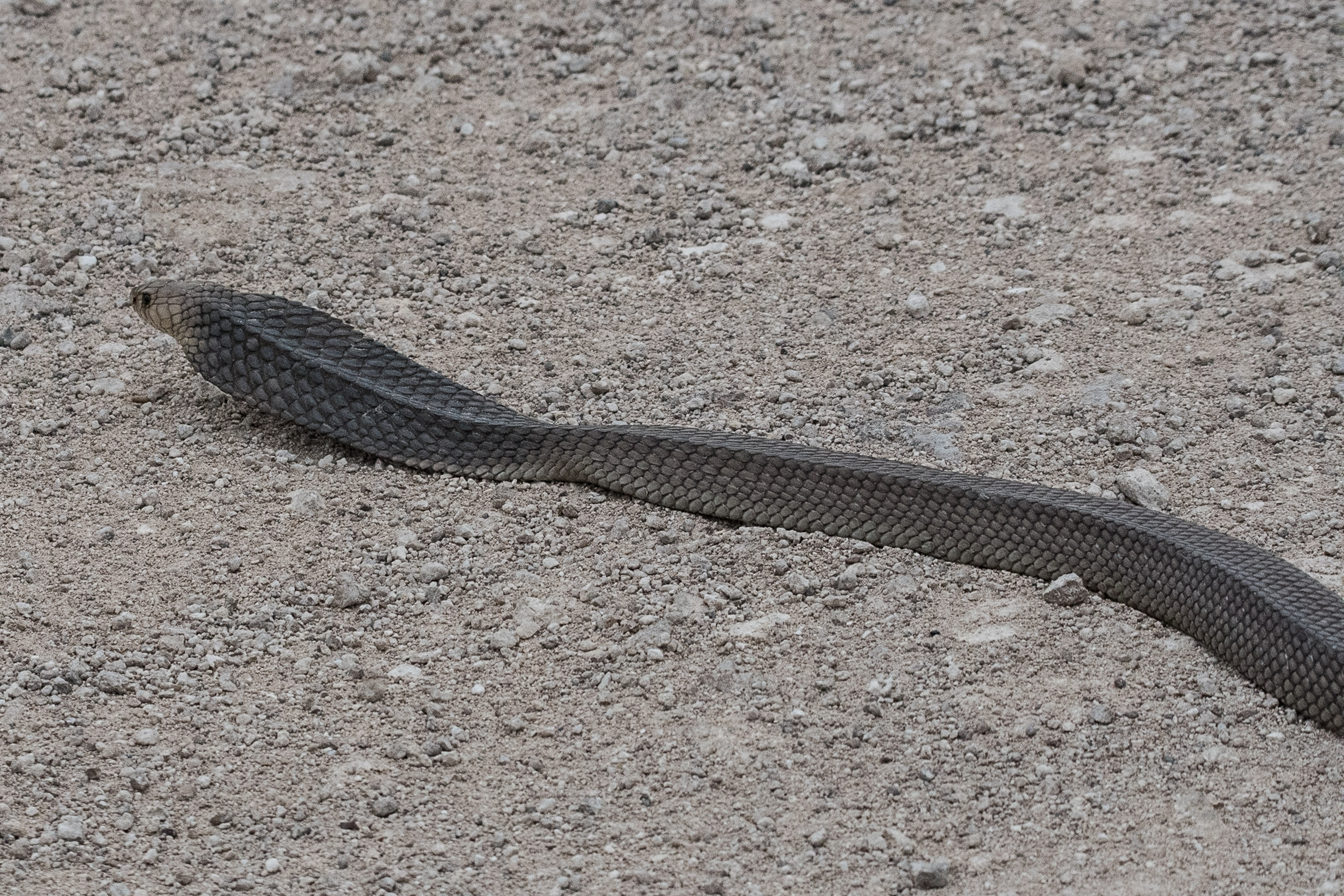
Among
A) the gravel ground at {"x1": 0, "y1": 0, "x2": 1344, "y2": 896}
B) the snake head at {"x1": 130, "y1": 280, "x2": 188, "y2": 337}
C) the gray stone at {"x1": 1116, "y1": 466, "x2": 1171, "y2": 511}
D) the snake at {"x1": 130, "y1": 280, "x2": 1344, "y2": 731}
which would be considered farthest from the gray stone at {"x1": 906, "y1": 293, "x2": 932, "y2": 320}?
the snake head at {"x1": 130, "y1": 280, "x2": 188, "y2": 337}

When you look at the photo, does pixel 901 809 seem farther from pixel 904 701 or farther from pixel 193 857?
pixel 193 857

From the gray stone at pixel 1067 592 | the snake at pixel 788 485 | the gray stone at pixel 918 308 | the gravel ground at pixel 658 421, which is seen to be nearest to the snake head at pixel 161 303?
the snake at pixel 788 485

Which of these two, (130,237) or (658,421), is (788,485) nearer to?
(658,421)

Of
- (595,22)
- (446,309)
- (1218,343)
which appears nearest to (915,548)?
(1218,343)

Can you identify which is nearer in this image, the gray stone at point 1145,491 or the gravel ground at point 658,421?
the gravel ground at point 658,421

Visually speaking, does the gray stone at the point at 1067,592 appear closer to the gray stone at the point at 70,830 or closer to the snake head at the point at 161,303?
the gray stone at the point at 70,830
